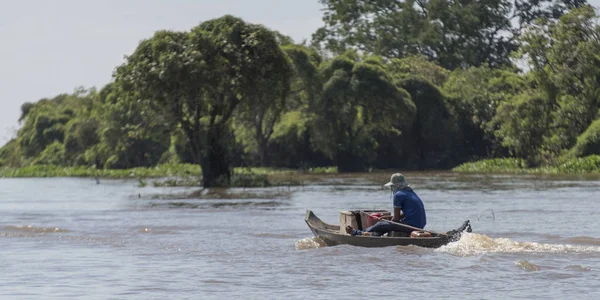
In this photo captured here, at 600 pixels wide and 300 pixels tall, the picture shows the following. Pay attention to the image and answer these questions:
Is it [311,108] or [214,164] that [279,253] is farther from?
[311,108]

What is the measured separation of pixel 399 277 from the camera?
1659cm

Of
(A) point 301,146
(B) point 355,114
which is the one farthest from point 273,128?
(B) point 355,114

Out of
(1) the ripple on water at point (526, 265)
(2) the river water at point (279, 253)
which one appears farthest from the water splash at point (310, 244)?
(1) the ripple on water at point (526, 265)

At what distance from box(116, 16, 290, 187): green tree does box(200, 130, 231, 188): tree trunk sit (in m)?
0.05

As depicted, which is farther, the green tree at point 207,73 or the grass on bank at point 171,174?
the grass on bank at point 171,174

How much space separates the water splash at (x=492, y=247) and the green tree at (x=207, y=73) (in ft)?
88.4

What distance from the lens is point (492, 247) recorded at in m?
19.5

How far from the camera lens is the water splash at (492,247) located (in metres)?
19.2

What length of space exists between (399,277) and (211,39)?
31.1 meters

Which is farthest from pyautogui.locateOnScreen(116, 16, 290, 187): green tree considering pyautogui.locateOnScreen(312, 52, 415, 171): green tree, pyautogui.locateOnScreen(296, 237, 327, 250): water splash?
pyautogui.locateOnScreen(296, 237, 327, 250): water splash

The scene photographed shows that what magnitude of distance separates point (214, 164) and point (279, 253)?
28367mm

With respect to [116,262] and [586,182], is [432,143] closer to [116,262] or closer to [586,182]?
[586,182]

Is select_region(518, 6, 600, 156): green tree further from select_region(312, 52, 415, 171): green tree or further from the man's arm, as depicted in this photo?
the man's arm

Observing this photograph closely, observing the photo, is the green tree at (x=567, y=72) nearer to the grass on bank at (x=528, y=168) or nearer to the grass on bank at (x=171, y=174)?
the grass on bank at (x=528, y=168)
